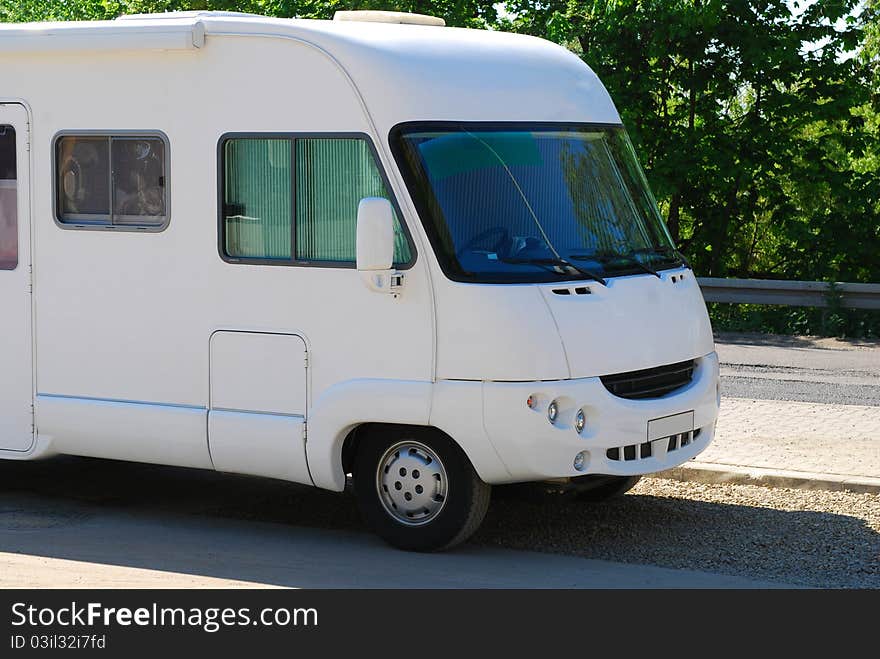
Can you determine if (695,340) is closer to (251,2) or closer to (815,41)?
(815,41)

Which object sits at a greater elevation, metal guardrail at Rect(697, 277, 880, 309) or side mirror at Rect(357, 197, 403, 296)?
side mirror at Rect(357, 197, 403, 296)

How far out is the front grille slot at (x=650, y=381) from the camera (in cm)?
759

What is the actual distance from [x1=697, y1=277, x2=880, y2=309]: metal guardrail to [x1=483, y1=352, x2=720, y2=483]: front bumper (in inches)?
401

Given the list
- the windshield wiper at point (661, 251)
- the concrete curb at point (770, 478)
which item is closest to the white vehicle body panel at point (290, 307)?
the windshield wiper at point (661, 251)

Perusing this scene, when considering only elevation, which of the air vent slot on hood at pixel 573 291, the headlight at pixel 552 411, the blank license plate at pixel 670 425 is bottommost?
the blank license plate at pixel 670 425

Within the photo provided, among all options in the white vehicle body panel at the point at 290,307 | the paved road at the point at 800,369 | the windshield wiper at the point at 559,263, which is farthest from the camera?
the paved road at the point at 800,369

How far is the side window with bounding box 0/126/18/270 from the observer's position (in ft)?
28.4

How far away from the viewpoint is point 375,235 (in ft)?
23.9

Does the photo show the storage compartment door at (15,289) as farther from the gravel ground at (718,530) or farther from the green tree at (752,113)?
the green tree at (752,113)

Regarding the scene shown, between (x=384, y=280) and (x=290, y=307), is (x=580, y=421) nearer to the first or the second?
(x=384, y=280)

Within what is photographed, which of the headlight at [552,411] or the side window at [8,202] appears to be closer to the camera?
the headlight at [552,411]

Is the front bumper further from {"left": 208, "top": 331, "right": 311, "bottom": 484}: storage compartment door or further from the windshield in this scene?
{"left": 208, "top": 331, "right": 311, "bottom": 484}: storage compartment door

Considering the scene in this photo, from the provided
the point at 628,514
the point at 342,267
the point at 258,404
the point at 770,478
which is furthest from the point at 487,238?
the point at 770,478

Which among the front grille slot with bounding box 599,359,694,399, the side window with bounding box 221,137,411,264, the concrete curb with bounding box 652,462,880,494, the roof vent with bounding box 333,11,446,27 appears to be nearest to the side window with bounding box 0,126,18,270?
the side window with bounding box 221,137,411,264
